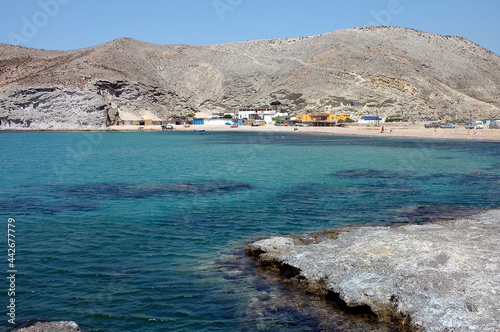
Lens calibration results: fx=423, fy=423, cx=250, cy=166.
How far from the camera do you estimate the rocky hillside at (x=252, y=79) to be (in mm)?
105625

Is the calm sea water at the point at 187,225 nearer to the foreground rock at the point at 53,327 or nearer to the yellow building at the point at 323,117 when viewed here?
the foreground rock at the point at 53,327

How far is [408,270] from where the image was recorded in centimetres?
977

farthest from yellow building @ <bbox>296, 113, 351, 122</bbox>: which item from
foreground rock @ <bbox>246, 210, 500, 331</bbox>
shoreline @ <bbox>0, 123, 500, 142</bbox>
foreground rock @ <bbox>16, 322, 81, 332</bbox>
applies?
foreground rock @ <bbox>16, 322, 81, 332</bbox>

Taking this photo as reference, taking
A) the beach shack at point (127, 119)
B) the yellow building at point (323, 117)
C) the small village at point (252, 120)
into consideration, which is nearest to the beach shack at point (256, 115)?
the small village at point (252, 120)

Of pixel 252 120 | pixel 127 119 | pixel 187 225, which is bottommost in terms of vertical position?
pixel 187 225

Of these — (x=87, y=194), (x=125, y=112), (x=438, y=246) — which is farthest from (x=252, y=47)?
(x=438, y=246)

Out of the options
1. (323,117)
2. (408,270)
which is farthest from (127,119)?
(408,270)

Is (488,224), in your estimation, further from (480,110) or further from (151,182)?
(480,110)

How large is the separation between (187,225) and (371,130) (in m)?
78.7

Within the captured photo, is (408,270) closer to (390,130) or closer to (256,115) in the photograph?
(390,130)

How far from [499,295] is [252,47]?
162m

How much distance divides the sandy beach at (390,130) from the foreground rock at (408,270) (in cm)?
6471

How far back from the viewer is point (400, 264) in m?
10.1

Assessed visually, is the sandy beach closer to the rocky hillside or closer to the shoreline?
the shoreline
